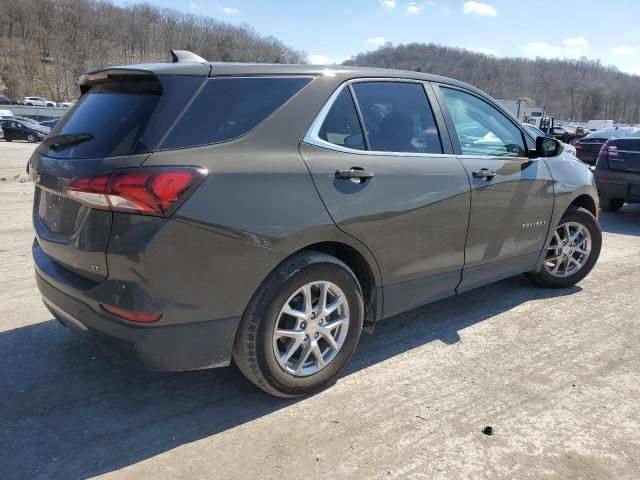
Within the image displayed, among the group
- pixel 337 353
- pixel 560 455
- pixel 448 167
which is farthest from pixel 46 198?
pixel 560 455

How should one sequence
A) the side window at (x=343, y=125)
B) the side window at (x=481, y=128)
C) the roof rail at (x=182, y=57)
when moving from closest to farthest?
1. the side window at (x=343, y=125)
2. the roof rail at (x=182, y=57)
3. the side window at (x=481, y=128)

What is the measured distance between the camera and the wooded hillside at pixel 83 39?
9506 centimetres

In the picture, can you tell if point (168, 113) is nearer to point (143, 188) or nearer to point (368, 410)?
point (143, 188)

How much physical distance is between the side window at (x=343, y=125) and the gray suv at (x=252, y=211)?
0.04 ft

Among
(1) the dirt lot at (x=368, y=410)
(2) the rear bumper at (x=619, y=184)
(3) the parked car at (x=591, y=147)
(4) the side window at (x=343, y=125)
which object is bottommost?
(1) the dirt lot at (x=368, y=410)

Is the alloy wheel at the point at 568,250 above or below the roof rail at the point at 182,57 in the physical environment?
below

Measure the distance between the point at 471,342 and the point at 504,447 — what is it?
1.20 m

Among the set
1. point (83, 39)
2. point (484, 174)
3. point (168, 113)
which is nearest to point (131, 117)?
point (168, 113)

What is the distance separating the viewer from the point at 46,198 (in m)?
2.83

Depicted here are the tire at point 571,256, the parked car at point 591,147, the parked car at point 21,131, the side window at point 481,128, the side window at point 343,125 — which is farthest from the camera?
the parked car at point 21,131

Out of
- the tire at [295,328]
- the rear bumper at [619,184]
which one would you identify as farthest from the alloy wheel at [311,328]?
the rear bumper at [619,184]

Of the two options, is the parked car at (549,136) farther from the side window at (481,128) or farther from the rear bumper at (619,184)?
the rear bumper at (619,184)

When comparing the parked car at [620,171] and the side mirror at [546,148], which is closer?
the side mirror at [546,148]

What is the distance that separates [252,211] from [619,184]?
25.2 ft
